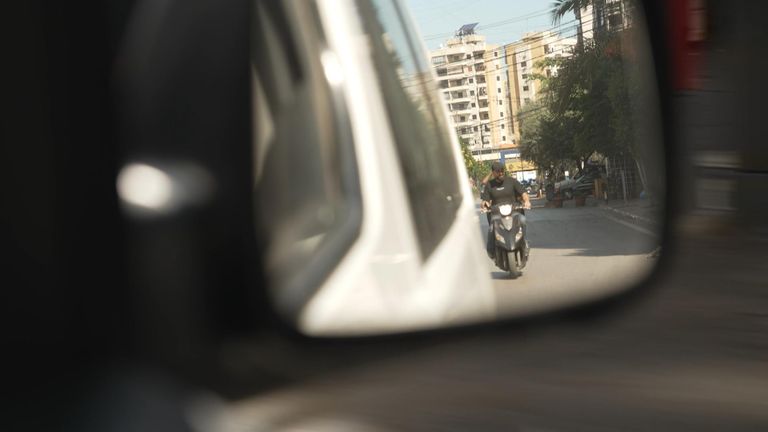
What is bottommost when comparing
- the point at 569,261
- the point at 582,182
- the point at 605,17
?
the point at 569,261

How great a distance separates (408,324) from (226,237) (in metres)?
0.27

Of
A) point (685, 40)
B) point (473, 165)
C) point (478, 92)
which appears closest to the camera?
point (478, 92)

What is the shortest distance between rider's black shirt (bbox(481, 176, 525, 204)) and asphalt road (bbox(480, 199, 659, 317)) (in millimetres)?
34

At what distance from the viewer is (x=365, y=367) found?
203 cm

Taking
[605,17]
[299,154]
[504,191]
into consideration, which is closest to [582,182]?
[504,191]

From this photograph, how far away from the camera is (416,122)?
178cm

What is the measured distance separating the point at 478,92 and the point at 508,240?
228 mm

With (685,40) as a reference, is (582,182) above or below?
below

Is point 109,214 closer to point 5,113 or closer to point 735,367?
point 5,113

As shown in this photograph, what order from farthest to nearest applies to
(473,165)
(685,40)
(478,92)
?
(685,40)
(473,165)
(478,92)

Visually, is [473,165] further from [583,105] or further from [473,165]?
[583,105]

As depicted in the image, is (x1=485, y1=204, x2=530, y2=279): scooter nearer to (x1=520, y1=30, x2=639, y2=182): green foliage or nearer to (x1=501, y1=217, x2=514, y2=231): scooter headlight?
(x1=501, y1=217, x2=514, y2=231): scooter headlight

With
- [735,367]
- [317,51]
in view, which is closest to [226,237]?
[317,51]

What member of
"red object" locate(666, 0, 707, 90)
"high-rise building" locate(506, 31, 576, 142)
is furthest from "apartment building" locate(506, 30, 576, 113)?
"red object" locate(666, 0, 707, 90)
